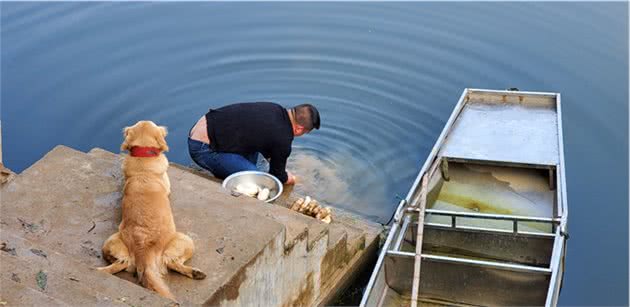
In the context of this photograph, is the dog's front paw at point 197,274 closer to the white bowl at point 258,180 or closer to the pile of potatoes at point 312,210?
the pile of potatoes at point 312,210

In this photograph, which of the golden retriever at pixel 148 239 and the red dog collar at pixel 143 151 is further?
the red dog collar at pixel 143 151

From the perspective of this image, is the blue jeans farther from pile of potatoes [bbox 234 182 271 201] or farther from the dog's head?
the dog's head

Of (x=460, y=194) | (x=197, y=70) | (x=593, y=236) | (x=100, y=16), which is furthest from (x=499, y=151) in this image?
(x=100, y=16)

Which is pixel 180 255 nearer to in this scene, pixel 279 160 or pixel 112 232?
pixel 112 232

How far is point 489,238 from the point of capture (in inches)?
316

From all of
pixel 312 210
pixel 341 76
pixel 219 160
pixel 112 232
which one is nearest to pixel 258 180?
pixel 219 160

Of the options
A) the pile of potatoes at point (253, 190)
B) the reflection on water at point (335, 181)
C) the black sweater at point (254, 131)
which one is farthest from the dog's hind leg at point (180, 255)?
the reflection on water at point (335, 181)

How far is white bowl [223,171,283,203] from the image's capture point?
315 inches

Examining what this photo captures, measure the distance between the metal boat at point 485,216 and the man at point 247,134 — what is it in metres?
1.48

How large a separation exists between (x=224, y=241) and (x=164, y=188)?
2.24 ft

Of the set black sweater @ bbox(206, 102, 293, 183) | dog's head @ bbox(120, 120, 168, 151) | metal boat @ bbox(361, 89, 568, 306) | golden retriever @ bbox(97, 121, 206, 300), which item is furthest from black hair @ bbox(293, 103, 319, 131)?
golden retriever @ bbox(97, 121, 206, 300)

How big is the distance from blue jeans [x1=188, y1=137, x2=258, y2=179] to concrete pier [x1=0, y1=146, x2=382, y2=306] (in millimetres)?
1013

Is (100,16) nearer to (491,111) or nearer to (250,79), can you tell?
(250,79)

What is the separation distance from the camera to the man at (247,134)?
799 centimetres
